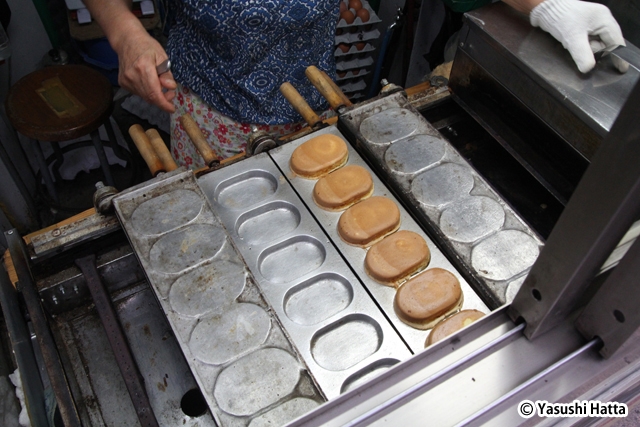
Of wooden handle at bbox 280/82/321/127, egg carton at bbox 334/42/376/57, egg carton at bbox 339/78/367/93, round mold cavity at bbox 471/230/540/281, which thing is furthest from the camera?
egg carton at bbox 339/78/367/93

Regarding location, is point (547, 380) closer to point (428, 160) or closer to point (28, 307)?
point (428, 160)

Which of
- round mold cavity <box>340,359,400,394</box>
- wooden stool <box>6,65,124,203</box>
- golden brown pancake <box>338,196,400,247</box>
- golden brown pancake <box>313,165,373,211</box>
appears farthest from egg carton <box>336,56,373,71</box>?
round mold cavity <box>340,359,400,394</box>

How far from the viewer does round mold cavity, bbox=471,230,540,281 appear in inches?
54.2

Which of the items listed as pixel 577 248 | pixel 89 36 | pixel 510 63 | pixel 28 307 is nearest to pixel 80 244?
pixel 28 307

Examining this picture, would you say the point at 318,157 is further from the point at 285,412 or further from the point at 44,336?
the point at 44,336

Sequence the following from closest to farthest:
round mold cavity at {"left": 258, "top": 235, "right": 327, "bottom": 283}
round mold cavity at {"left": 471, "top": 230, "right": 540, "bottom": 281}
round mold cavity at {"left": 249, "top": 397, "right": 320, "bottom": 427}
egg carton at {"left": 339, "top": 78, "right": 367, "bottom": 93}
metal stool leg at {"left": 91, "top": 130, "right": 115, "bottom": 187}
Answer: round mold cavity at {"left": 249, "top": 397, "right": 320, "bottom": 427} < round mold cavity at {"left": 471, "top": 230, "right": 540, "bottom": 281} < round mold cavity at {"left": 258, "top": 235, "right": 327, "bottom": 283} < metal stool leg at {"left": 91, "top": 130, "right": 115, "bottom": 187} < egg carton at {"left": 339, "top": 78, "right": 367, "bottom": 93}

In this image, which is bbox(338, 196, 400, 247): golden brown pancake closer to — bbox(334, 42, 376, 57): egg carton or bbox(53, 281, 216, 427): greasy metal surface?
bbox(53, 281, 216, 427): greasy metal surface

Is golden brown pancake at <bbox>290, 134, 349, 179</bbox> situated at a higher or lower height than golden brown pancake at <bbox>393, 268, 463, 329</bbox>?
higher

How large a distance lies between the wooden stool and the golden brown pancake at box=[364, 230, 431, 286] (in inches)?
89.2

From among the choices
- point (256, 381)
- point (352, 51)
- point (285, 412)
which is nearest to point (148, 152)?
point (256, 381)

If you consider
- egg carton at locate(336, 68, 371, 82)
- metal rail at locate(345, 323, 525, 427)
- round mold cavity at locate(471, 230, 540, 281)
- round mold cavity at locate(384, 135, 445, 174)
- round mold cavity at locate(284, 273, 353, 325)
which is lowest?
egg carton at locate(336, 68, 371, 82)

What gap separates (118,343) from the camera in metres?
1.41

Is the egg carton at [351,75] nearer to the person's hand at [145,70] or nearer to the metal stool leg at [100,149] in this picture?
the metal stool leg at [100,149]

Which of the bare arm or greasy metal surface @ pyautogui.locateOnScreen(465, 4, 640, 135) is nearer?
greasy metal surface @ pyautogui.locateOnScreen(465, 4, 640, 135)
